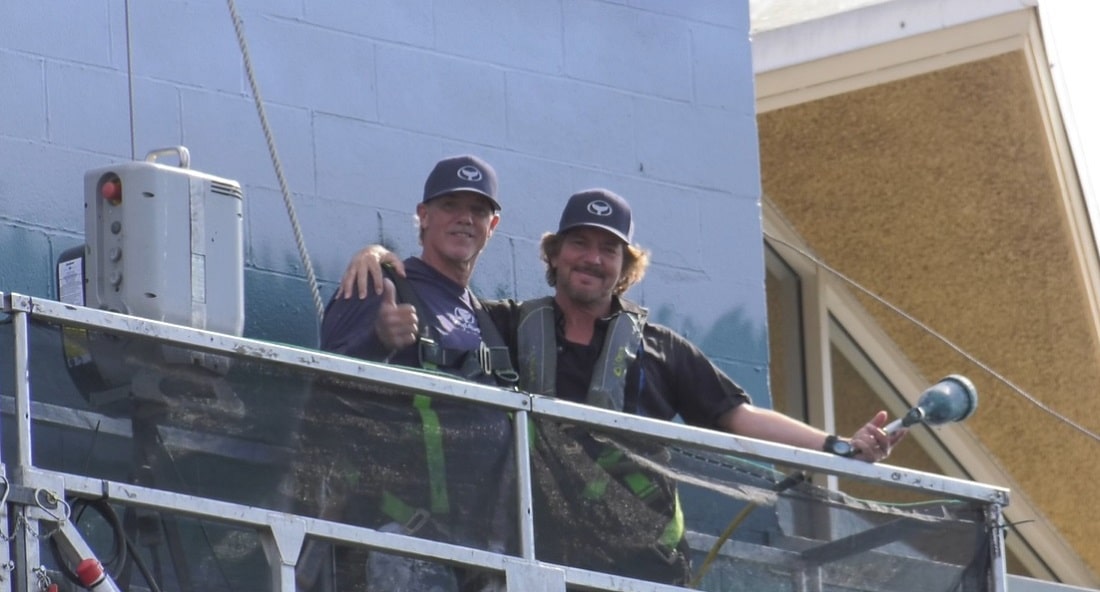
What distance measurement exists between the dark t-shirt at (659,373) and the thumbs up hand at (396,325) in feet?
2.02

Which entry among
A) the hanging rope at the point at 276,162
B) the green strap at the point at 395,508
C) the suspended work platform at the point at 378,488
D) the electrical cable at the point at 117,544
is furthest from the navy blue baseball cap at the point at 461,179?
the electrical cable at the point at 117,544

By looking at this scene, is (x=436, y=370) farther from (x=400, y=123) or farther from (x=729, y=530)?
(x=400, y=123)

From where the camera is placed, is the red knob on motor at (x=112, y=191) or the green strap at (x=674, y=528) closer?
the red knob on motor at (x=112, y=191)

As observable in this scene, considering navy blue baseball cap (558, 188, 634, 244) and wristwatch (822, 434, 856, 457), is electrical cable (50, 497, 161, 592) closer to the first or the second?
wristwatch (822, 434, 856, 457)

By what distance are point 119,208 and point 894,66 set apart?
5.57 meters

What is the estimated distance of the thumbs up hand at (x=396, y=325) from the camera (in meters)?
6.20

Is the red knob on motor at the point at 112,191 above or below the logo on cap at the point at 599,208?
below

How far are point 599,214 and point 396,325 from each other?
3.28 ft

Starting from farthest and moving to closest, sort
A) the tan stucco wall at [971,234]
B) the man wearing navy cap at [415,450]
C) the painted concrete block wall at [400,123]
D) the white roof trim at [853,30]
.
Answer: the tan stucco wall at [971,234] < the white roof trim at [853,30] < the painted concrete block wall at [400,123] < the man wearing navy cap at [415,450]

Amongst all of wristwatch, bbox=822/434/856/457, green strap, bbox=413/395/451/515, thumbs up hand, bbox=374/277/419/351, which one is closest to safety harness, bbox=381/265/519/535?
green strap, bbox=413/395/451/515

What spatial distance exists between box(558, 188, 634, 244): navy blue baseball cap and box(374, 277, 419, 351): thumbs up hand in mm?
848

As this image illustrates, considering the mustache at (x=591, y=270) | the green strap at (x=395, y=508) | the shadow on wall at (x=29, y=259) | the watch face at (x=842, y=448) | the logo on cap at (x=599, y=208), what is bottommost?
the green strap at (x=395, y=508)

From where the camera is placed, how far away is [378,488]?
18.3ft

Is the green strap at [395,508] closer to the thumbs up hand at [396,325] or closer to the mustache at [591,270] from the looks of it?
the thumbs up hand at [396,325]
